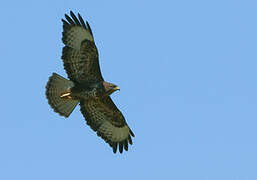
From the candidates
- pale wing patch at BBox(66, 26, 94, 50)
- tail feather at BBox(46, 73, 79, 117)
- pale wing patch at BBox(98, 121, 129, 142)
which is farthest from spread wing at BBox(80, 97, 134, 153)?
pale wing patch at BBox(66, 26, 94, 50)

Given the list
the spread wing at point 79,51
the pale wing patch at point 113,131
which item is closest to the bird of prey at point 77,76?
the spread wing at point 79,51

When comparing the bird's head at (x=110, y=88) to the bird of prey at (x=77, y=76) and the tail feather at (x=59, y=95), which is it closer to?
the bird of prey at (x=77, y=76)

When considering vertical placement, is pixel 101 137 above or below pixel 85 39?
below

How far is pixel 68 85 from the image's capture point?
15.9 metres

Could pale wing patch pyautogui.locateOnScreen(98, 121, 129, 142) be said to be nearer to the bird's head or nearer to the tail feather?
the tail feather

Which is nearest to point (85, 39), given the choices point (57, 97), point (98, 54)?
point (98, 54)

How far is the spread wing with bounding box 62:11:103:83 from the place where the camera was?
1571cm

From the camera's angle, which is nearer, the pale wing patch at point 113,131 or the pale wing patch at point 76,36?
the pale wing patch at point 76,36

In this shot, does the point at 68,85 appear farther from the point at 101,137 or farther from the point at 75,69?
the point at 101,137

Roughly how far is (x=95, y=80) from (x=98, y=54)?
0.60 meters

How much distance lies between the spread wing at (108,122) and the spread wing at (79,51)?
100 cm

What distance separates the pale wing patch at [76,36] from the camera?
1571cm

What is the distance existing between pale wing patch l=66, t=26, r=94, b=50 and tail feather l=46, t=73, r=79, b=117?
84cm

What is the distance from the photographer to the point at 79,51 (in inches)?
621
